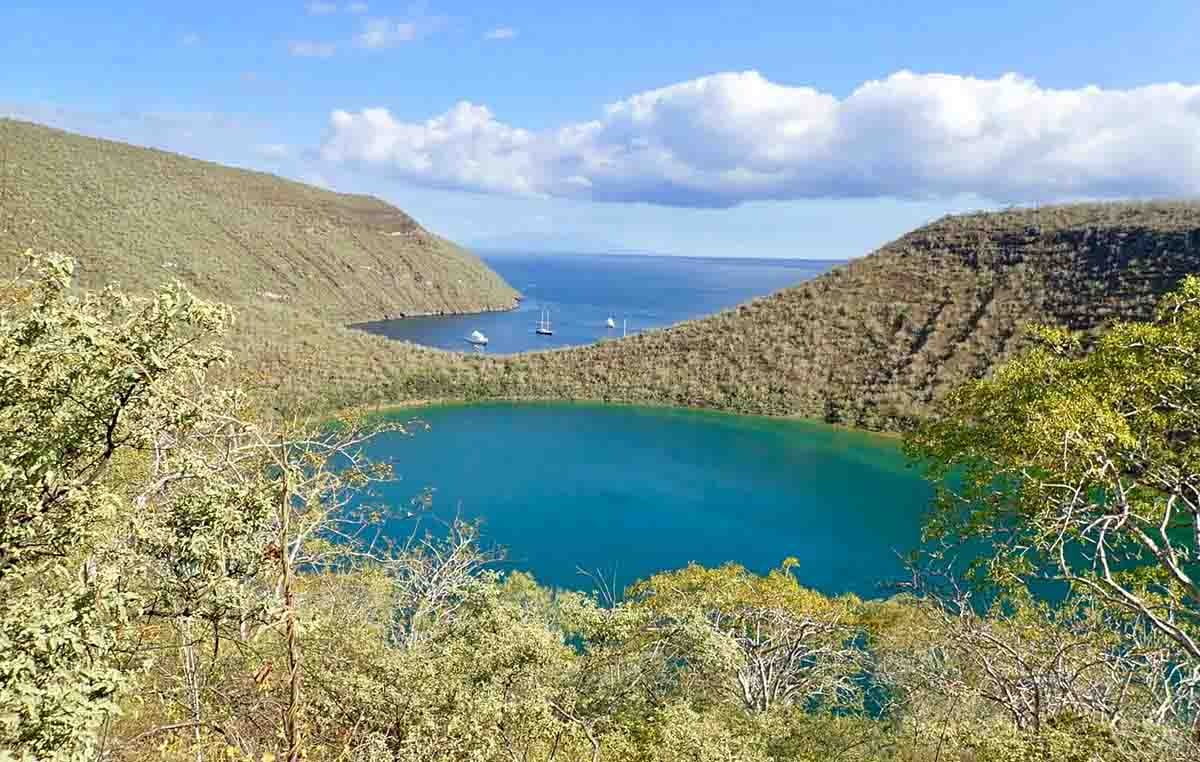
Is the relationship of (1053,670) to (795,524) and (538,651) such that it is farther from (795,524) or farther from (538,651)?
(795,524)

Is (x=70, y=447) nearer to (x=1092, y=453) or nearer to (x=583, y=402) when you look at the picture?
(x=1092, y=453)

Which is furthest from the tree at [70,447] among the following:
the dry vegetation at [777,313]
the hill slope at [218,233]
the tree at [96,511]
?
the hill slope at [218,233]

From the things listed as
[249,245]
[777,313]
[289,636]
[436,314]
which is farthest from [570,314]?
[289,636]

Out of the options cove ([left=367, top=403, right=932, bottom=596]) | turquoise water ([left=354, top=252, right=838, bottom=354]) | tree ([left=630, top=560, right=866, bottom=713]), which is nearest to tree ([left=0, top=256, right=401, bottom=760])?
tree ([left=630, top=560, right=866, bottom=713])

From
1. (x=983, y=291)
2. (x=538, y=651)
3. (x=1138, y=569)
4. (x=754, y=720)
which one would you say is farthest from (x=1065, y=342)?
(x=983, y=291)

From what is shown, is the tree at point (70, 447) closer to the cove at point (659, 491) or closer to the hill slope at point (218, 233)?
the cove at point (659, 491)
